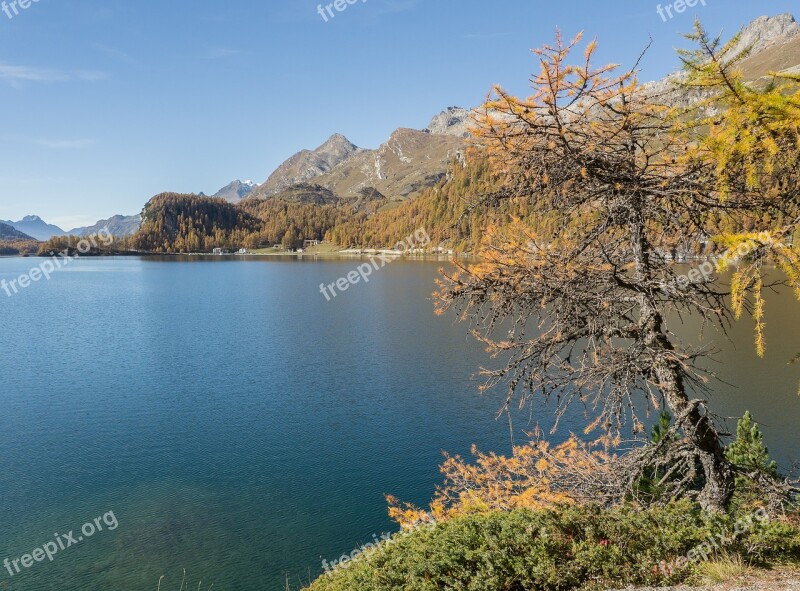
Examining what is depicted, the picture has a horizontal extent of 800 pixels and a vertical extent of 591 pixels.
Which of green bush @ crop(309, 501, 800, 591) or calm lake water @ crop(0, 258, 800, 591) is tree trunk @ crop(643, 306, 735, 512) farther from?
calm lake water @ crop(0, 258, 800, 591)

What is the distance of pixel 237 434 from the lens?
31109mm

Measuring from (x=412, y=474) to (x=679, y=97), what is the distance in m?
21.5

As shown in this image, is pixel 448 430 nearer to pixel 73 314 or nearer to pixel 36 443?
pixel 36 443

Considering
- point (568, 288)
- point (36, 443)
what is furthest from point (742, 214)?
point (36, 443)

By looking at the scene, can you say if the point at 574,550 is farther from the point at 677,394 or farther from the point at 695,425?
the point at 677,394

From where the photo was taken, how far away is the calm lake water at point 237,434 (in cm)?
2044

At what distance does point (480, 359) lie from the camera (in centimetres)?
4691

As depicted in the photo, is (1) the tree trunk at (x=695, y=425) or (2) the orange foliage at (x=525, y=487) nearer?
(1) the tree trunk at (x=695, y=425)

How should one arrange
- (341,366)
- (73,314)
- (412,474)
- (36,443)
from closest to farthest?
(412,474) < (36,443) < (341,366) < (73,314)

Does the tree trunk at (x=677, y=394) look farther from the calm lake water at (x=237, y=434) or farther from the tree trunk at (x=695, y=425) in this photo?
the calm lake water at (x=237, y=434)

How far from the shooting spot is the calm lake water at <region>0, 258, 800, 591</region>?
67.1ft

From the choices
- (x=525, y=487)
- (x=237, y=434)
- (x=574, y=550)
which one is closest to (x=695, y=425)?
(x=574, y=550)

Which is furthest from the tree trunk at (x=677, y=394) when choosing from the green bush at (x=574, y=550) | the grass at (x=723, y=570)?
the grass at (x=723, y=570)

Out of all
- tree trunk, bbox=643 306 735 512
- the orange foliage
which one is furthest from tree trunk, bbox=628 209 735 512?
the orange foliage
